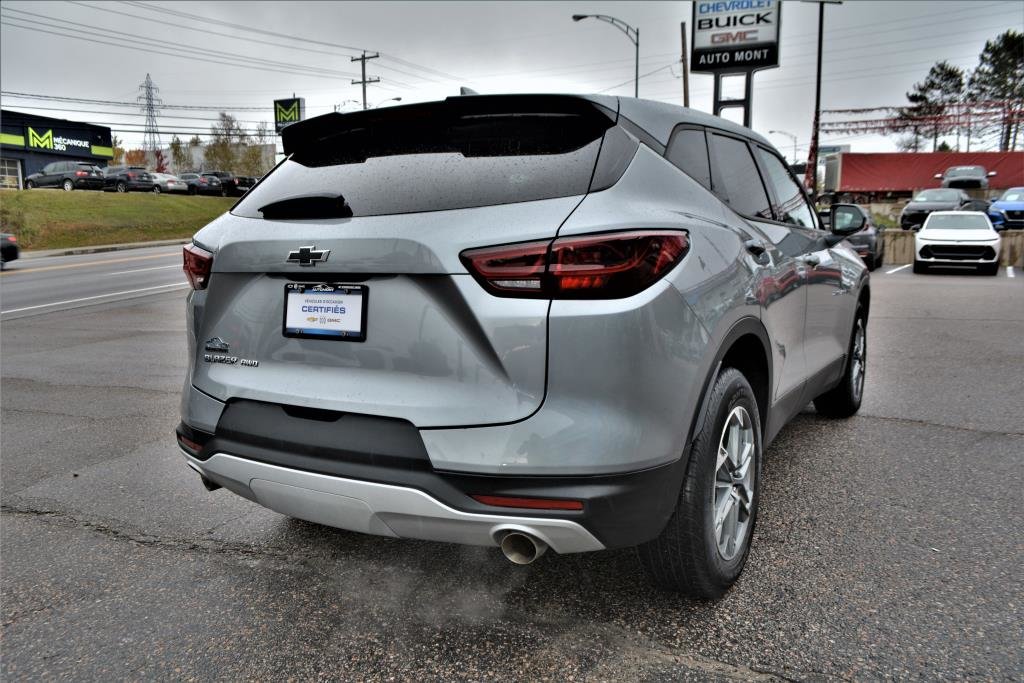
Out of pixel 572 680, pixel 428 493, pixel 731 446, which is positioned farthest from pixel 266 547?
pixel 731 446

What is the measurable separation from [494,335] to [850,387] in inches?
142

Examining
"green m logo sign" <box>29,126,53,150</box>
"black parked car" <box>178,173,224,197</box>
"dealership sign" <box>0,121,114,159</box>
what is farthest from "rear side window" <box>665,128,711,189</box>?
"green m logo sign" <box>29,126,53,150</box>

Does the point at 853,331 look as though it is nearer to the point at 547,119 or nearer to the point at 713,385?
the point at 713,385

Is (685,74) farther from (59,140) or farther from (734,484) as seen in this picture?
(59,140)

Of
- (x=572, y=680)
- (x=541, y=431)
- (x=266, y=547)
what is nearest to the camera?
(x=541, y=431)

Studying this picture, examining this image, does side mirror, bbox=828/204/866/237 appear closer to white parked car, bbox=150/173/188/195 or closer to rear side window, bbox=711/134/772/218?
rear side window, bbox=711/134/772/218

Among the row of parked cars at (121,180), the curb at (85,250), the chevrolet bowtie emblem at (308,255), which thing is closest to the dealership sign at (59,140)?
the row of parked cars at (121,180)

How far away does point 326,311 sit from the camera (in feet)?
7.90

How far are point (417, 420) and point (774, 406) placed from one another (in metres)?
1.72

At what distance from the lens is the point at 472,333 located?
7.16 feet

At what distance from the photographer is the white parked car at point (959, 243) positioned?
674 inches

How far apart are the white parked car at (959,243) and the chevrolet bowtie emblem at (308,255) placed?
18.3 metres

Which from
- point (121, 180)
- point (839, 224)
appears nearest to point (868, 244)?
point (839, 224)

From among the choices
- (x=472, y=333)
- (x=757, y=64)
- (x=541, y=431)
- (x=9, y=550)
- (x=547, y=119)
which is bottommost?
(x=9, y=550)
